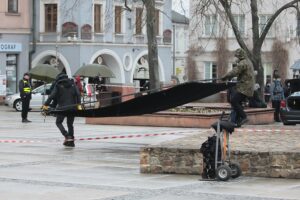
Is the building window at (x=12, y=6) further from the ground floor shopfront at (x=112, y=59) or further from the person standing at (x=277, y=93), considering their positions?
the person standing at (x=277, y=93)

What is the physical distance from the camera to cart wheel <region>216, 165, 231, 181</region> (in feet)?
40.5

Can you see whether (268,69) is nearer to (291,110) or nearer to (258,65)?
(258,65)

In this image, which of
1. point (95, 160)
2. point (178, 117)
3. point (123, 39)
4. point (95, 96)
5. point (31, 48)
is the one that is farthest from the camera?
point (123, 39)

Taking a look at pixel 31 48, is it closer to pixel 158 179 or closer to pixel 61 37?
pixel 61 37

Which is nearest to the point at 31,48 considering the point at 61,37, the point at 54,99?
the point at 61,37

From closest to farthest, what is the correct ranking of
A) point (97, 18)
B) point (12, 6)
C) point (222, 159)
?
point (222, 159), point (12, 6), point (97, 18)

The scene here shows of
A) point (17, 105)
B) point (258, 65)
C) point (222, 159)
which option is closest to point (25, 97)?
point (258, 65)

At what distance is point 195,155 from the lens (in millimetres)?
13352

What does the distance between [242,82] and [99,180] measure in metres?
6.20

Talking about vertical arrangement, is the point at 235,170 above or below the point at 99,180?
above

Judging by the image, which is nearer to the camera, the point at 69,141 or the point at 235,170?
the point at 235,170

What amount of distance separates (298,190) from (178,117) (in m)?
15.1

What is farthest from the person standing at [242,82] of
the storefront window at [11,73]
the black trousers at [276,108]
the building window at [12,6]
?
the building window at [12,6]

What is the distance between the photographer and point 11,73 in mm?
50344
